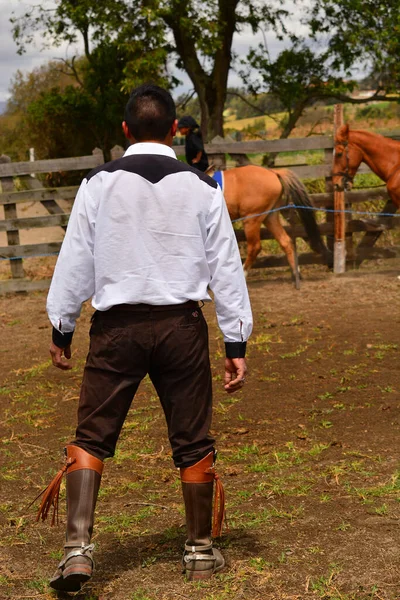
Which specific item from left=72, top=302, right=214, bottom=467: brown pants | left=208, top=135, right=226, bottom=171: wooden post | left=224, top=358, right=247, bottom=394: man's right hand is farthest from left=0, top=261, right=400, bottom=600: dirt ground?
A: left=208, top=135, right=226, bottom=171: wooden post

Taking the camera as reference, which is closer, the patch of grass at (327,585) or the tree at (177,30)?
the patch of grass at (327,585)

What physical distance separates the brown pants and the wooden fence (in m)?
8.55

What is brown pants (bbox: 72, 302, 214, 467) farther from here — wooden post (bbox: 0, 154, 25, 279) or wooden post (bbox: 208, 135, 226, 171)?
wooden post (bbox: 208, 135, 226, 171)

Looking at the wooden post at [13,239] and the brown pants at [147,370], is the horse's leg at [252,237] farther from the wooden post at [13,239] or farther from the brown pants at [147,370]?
the brown pants at [147,370]

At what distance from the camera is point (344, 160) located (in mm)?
11672

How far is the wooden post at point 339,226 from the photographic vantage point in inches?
463

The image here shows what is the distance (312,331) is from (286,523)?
4.69 metres

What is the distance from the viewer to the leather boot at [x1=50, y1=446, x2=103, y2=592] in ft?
10.5

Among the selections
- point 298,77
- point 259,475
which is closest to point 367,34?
point 298,77

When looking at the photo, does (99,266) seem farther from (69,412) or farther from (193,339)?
(69,412)

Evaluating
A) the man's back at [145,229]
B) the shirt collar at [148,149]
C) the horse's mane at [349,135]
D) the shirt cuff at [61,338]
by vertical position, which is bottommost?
the shirt cuff at [61,338]

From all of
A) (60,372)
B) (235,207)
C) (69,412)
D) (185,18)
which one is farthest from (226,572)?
(185,18)

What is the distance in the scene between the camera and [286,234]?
11.9 metres

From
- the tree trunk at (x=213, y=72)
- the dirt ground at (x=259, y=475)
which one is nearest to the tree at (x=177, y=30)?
the tree trunk at (x=213, y=72)
